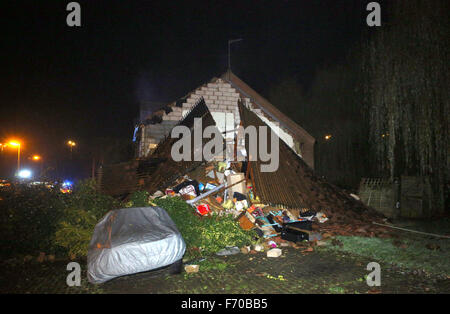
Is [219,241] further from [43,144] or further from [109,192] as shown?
[43,144]

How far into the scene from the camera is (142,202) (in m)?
7.29

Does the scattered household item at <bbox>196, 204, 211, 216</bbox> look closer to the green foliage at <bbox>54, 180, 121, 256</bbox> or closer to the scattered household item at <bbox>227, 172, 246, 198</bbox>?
the scattered household item at <bbox>227, 172, 246, 198</bbox>

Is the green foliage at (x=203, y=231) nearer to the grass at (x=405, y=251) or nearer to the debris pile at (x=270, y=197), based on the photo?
the debris pile at (x=270, y=197)

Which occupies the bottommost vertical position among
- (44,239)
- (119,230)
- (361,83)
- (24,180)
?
(44,239)

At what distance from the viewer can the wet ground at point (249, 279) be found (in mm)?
4613

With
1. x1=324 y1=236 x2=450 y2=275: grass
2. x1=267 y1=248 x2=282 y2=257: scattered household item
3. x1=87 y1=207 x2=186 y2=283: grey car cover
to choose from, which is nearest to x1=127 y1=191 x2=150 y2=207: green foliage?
x1=87 y1=207 x2=186 y2=283: grey car cover

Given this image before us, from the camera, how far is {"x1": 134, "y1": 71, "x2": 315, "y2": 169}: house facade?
12.7 metres

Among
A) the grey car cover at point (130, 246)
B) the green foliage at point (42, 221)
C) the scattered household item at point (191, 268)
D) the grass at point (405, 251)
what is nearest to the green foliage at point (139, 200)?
the green foliage at point (42, 221)

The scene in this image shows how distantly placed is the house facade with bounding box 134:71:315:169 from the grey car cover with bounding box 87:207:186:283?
23.8 feet

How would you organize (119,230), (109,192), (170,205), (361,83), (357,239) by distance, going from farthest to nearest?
(361,83), (109,192), (357,239), (170,205), (119,230)

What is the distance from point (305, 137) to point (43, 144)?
1694 inches

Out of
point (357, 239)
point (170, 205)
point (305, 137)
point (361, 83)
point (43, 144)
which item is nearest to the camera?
point (170, 205)

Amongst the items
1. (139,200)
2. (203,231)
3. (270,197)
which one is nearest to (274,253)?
(203,231)

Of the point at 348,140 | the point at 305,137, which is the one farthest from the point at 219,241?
the point at 348,140
